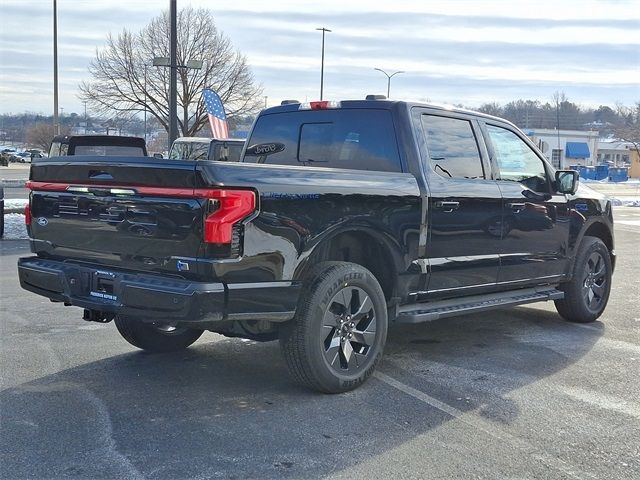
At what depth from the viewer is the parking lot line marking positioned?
365 cm

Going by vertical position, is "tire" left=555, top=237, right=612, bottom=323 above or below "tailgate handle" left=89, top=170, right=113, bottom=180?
below

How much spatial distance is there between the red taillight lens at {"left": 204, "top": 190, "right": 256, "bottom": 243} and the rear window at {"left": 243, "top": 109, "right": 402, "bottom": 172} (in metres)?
1.72

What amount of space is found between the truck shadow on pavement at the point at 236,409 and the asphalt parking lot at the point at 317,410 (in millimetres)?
12

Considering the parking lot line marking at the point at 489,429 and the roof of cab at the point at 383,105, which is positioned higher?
the roof of cab at the point at 383,105

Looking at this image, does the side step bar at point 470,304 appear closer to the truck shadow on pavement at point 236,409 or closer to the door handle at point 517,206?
the truck shadow on pavement at point 236,409

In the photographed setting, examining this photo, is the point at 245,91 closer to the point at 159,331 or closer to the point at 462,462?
the point at 159,331

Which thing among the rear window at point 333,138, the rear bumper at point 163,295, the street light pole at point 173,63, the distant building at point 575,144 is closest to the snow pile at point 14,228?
the street light pole at point 173,63

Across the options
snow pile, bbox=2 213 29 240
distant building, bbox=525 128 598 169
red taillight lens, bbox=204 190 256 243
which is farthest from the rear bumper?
distant building, bbox=525 128 598 169

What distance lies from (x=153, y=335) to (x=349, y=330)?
173 cm

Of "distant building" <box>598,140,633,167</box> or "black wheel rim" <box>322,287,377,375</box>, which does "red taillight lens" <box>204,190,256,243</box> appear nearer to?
"black wheel rim" <box>322,287,377,375</box>

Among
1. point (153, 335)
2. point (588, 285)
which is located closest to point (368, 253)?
point (153, 335)

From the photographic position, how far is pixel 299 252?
4395 mm

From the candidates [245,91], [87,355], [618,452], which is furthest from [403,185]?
[245,91]

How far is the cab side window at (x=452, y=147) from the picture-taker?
552 centimetres
